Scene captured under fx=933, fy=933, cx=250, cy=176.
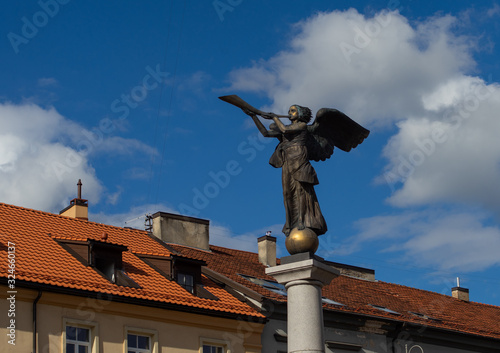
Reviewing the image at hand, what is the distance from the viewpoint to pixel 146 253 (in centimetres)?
2905

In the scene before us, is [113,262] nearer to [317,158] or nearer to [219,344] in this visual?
[219,344]

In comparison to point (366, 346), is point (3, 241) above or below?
above

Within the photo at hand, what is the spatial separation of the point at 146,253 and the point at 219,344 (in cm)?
384

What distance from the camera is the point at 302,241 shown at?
49.8 feet

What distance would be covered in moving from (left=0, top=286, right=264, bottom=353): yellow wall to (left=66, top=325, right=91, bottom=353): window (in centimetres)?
25

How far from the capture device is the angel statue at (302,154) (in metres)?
15.4

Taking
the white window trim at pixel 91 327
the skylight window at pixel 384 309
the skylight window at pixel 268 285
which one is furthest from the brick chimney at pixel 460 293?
the white window trim at pixel 91 327

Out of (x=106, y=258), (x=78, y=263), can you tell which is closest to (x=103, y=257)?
(x=106, y=258)

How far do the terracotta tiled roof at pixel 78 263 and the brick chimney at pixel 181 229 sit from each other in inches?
57.4

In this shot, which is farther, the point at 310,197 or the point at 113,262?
the point at 113,262

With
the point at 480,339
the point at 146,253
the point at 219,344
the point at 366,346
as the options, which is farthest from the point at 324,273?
the point at 480,339

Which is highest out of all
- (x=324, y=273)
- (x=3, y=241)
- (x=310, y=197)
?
(x=3, y=241)

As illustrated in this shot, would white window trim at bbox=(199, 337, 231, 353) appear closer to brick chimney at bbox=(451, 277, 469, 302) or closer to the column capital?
the column capital

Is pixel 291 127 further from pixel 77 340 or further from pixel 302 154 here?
pixel 77 340
